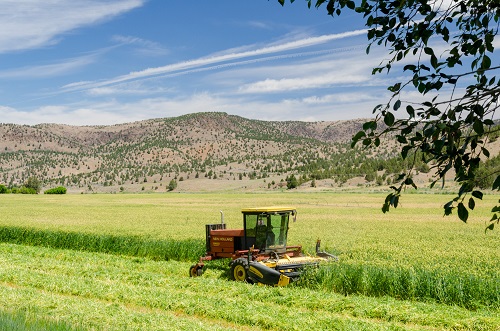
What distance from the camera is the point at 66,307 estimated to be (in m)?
11.0

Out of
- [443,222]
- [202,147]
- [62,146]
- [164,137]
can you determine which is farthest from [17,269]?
[62,146]

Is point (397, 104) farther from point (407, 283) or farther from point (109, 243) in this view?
point (109, 243)

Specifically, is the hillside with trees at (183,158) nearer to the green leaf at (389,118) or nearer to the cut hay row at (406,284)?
the cut hay row at (406,284)

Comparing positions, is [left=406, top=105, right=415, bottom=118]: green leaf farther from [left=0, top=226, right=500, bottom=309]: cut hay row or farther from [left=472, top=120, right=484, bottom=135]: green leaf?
[left=0, top=226, right=500, bottom=309]: cut hay row

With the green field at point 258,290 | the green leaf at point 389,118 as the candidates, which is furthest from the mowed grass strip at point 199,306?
the green leaf at point 389,118

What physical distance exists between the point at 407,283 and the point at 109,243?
1443cm

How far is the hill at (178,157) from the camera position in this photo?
104375 mm

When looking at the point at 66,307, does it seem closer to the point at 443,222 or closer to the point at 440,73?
the point at 440,73

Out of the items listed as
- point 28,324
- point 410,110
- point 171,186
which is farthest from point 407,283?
point 171,186

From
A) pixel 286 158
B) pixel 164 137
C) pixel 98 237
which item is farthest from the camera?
pixel 164 137

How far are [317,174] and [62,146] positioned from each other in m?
102

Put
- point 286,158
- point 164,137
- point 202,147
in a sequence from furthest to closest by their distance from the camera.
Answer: point 164,137 < point 202,147 < point 286,158

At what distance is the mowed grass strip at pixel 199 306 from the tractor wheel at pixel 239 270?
22.2 inches

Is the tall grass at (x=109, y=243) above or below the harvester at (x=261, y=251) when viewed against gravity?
below
